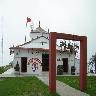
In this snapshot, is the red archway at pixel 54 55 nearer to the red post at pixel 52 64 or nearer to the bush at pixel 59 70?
the red post at pixel 52 64

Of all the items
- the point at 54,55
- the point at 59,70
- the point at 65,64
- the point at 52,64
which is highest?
the point at 54,55

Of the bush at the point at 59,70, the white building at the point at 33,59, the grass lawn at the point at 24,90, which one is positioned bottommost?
the grass lawn at the point at 24,90

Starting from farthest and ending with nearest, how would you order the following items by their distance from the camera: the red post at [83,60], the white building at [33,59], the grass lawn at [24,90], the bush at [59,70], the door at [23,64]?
the door at [23,64] < the white building at [33,59] < the bush at [59,70] < the red post at [83,60] < the grass lawn at [24,90]

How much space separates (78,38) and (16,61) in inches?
803

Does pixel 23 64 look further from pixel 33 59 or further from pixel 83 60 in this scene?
pixel 83 60

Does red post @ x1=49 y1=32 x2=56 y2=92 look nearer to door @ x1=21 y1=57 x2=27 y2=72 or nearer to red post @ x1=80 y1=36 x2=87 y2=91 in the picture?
red post @ x1=80 y1=36 x2=87 y2=91

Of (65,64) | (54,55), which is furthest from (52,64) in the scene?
(65,64)

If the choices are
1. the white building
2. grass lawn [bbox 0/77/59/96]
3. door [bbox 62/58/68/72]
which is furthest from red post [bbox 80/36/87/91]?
door [bbox 62/58/68/72]

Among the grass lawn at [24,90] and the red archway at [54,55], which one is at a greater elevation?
the red archway at [54,55]

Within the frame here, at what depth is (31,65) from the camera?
4153cm

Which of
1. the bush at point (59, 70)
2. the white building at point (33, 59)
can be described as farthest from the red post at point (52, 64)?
the white building at point (33, 59)

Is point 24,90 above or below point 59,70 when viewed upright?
below

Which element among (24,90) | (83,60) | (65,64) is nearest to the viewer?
(24,90)

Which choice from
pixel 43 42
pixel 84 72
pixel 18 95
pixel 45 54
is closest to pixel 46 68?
pixel 45 54
